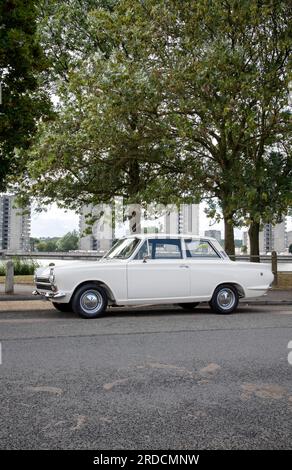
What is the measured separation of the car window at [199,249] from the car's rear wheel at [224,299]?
2.59 ft

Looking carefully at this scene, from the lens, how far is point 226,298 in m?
11.5

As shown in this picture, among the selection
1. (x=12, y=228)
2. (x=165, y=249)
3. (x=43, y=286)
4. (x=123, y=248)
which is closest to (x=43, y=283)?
(x=43, y=286)

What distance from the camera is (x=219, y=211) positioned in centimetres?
1920

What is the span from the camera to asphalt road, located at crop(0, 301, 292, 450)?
3822 mm

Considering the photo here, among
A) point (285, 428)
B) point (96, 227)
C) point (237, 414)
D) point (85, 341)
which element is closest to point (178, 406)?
point (237, 414)

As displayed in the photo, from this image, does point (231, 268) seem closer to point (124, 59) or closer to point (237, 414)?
point (237, 414)

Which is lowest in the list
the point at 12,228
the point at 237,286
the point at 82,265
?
the point at 237,286

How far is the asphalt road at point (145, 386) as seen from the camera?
12.5ft

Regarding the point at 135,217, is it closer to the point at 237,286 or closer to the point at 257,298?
the point at 257,298

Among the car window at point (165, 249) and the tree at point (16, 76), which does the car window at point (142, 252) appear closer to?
the car window at point (165, 249)

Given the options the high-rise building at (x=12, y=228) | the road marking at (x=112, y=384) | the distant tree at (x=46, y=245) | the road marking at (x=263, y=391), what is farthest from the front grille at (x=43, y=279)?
the distant tree at (x=46, y=245)

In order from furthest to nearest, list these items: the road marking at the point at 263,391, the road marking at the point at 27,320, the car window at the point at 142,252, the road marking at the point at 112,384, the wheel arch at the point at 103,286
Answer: the car window at the point at 142,252
the wheel arch at the point at 103,286
the road marking at the point at 27,320
the road marking at the point at 112,384
the road marking at the point at 263,391

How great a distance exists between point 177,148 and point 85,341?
13445 mm

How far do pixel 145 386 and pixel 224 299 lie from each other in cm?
Result: 649
